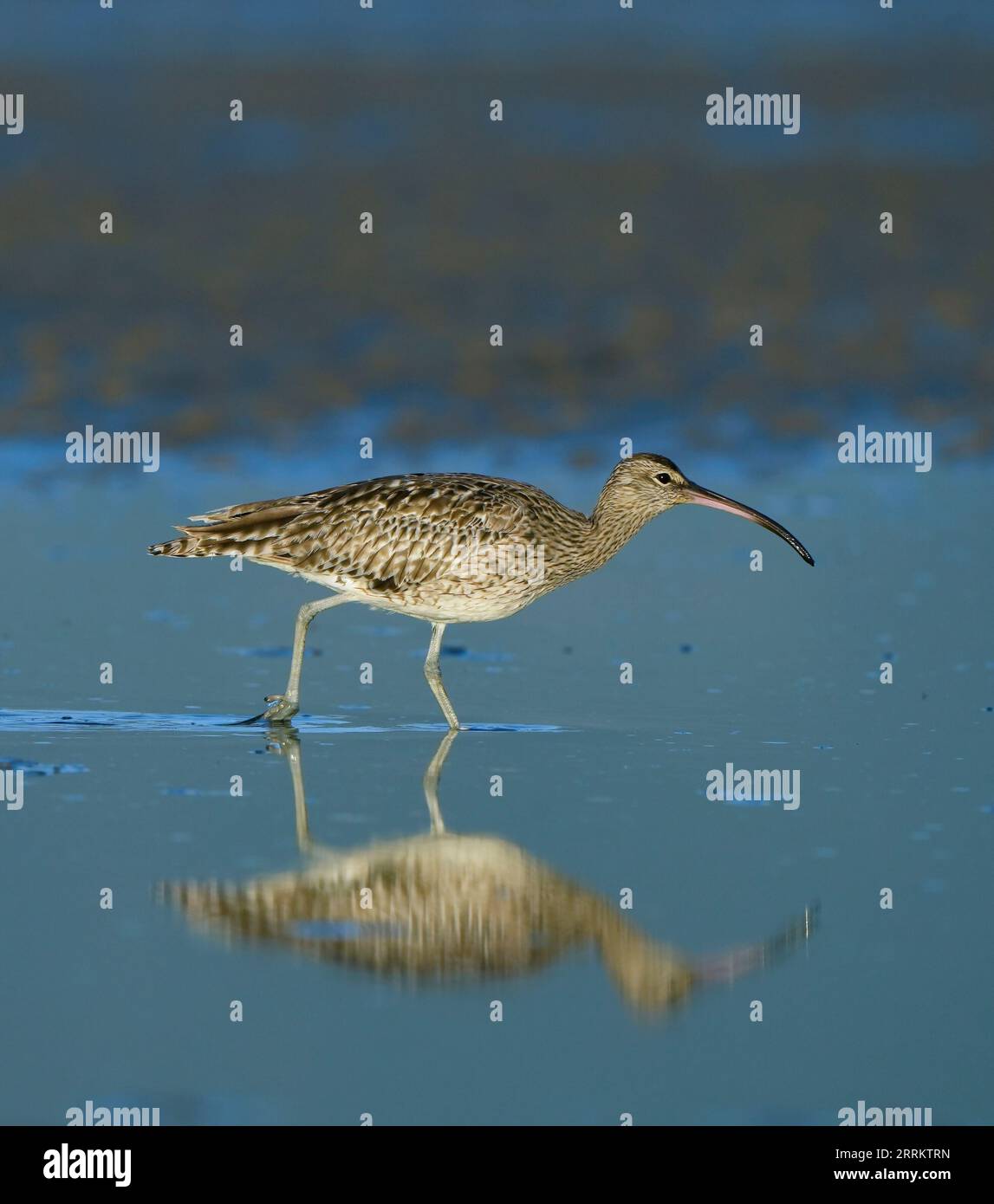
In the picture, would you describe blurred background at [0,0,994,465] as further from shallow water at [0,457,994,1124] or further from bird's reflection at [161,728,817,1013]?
bird's reflection at [161,728,817,1013]

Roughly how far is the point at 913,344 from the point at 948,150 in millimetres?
Result: 10921

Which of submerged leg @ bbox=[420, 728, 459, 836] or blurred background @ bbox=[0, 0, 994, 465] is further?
blurred background @ bbox=[0, 0, 994, 465]

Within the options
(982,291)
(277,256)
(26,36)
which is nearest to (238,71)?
(26,36)

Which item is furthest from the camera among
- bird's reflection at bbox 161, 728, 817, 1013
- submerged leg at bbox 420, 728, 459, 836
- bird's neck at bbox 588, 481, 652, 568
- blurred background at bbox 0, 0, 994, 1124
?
bird's neck at bbox 588, 481, 652, 568

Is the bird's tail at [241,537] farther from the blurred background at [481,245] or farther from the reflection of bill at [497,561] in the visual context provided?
the blurred background at [481,245]

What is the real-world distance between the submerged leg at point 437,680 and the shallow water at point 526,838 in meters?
0.10

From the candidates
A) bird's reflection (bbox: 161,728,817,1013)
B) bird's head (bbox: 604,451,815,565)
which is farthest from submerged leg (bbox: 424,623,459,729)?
bird's reflection (bbox: 161,728,817,1013)

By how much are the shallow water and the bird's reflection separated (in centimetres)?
2

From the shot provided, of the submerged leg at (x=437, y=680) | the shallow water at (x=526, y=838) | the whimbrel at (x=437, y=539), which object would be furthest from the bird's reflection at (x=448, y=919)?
the whimbrel at (x=437, y=539)

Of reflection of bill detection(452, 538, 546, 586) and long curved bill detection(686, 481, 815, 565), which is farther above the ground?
long curved bill detection(686, 481, 815, 565)

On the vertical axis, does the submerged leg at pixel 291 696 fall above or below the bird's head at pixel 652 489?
below

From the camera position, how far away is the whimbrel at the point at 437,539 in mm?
11133

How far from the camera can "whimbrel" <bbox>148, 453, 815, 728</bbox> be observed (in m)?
11.1

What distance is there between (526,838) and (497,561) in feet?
8.33
